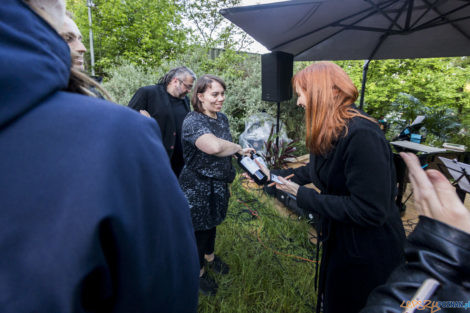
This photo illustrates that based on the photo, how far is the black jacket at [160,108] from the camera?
125 inches

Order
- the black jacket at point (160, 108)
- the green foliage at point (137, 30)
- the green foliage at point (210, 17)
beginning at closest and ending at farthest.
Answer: the black jacket at point (160, 108)
the green foliage at point (137, 30)
the green foliage at point (210, 17)

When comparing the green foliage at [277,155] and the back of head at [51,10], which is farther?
the green foliage at [277,155]

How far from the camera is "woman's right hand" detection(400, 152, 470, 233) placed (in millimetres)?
654

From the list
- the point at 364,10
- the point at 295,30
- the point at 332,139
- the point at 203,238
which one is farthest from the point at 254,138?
the point at 332,139

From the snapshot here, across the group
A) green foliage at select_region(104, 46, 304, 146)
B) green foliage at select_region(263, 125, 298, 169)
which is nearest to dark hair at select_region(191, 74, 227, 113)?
green foliage at select_region(263, 125, 298, 169)

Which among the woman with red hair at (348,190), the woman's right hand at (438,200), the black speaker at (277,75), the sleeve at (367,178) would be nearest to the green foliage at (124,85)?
the black speaker at (277,75)

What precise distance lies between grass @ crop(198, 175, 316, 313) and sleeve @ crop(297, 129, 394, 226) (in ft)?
4.45

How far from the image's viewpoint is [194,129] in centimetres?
203

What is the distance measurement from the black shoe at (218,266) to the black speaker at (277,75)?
3241 millimetres

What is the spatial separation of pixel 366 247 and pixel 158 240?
1.30 meters

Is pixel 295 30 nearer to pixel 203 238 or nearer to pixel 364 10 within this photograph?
pixel 364 10

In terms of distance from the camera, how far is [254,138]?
224 inches

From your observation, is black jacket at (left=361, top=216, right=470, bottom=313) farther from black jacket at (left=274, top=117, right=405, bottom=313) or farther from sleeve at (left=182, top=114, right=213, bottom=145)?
sleeve at (left=182, top=114, right=213, bottom=145)

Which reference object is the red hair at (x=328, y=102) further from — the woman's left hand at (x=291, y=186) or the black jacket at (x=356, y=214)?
the woman's left hand at (x=291, y=186)
